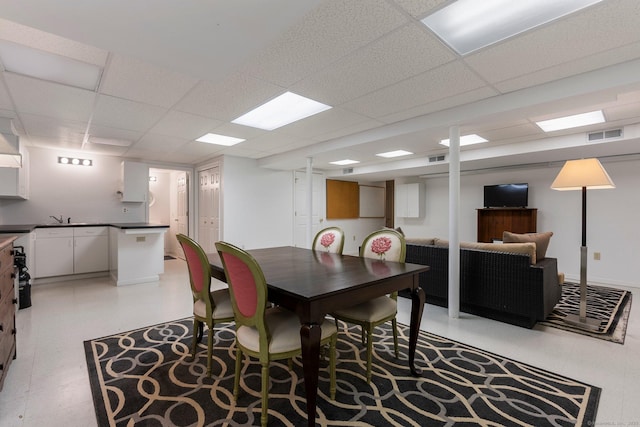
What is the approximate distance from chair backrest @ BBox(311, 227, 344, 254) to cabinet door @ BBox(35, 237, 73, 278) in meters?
4.46

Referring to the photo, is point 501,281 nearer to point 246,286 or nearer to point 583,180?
point 583,180

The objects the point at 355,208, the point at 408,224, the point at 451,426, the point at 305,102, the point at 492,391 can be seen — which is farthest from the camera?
the point at 355,208

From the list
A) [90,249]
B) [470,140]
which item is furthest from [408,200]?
[90,249]

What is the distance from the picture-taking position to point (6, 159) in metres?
3.44

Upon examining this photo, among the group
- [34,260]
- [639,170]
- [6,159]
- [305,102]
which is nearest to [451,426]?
[305,102]

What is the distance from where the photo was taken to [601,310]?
346cm

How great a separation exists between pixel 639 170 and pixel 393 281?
17.7ft

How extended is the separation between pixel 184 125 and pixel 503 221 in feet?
19.9

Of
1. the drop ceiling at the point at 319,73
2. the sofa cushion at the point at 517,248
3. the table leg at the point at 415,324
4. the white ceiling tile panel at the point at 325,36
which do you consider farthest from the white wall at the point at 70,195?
the sofa cushion at the point at 517,248

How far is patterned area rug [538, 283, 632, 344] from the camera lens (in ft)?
9.36

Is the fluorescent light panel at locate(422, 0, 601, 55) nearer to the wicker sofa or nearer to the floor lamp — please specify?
the floor lamp

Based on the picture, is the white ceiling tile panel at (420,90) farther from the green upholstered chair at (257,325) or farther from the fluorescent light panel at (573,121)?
the green upholstered chair at (257,325)

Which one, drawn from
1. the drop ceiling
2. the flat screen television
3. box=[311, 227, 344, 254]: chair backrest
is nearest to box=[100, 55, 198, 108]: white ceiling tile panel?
the drop ceiling

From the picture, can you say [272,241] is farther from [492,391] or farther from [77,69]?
[492,391]
